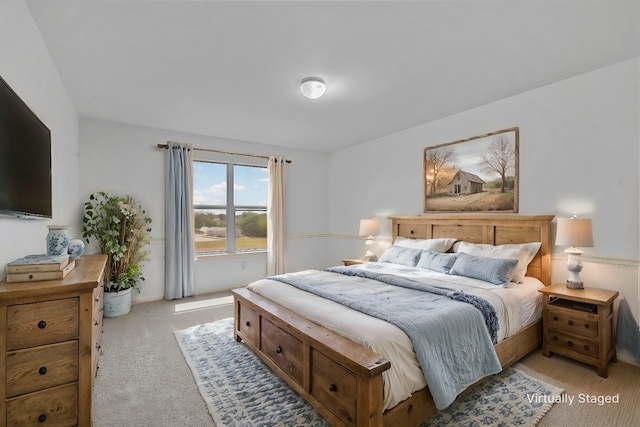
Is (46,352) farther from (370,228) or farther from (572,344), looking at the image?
(370,228)

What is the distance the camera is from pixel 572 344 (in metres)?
2.52

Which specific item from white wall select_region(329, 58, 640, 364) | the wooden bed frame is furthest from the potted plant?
white wall select_region(329, 58, 640, 364)

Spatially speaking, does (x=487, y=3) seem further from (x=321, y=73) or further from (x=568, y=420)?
(x=568, y=420)

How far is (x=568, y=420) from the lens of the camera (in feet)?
6.19

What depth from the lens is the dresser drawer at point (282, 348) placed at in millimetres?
2084

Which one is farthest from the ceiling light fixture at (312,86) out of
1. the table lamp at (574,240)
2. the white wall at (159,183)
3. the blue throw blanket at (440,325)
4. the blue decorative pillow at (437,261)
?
the white wall at (159,183)

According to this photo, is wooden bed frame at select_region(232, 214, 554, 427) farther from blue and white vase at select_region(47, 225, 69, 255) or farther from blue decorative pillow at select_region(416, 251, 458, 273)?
blue and white vase at select_region(47, 225, 69, 255)

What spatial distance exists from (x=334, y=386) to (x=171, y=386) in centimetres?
135

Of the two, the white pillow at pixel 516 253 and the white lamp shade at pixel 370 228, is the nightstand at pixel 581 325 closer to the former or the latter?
Result: the white pillow at pixel 516 253

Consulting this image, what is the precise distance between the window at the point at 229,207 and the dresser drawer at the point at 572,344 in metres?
4.20

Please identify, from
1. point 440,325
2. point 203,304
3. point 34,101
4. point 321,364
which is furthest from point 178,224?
point 440,325

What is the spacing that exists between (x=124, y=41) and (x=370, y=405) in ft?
9.53

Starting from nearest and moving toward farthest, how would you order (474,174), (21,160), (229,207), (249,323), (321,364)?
(21,160) < (321,364) < (249,323) < (474,174) < (229,207)

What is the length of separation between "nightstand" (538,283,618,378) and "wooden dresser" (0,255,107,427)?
3.40m
